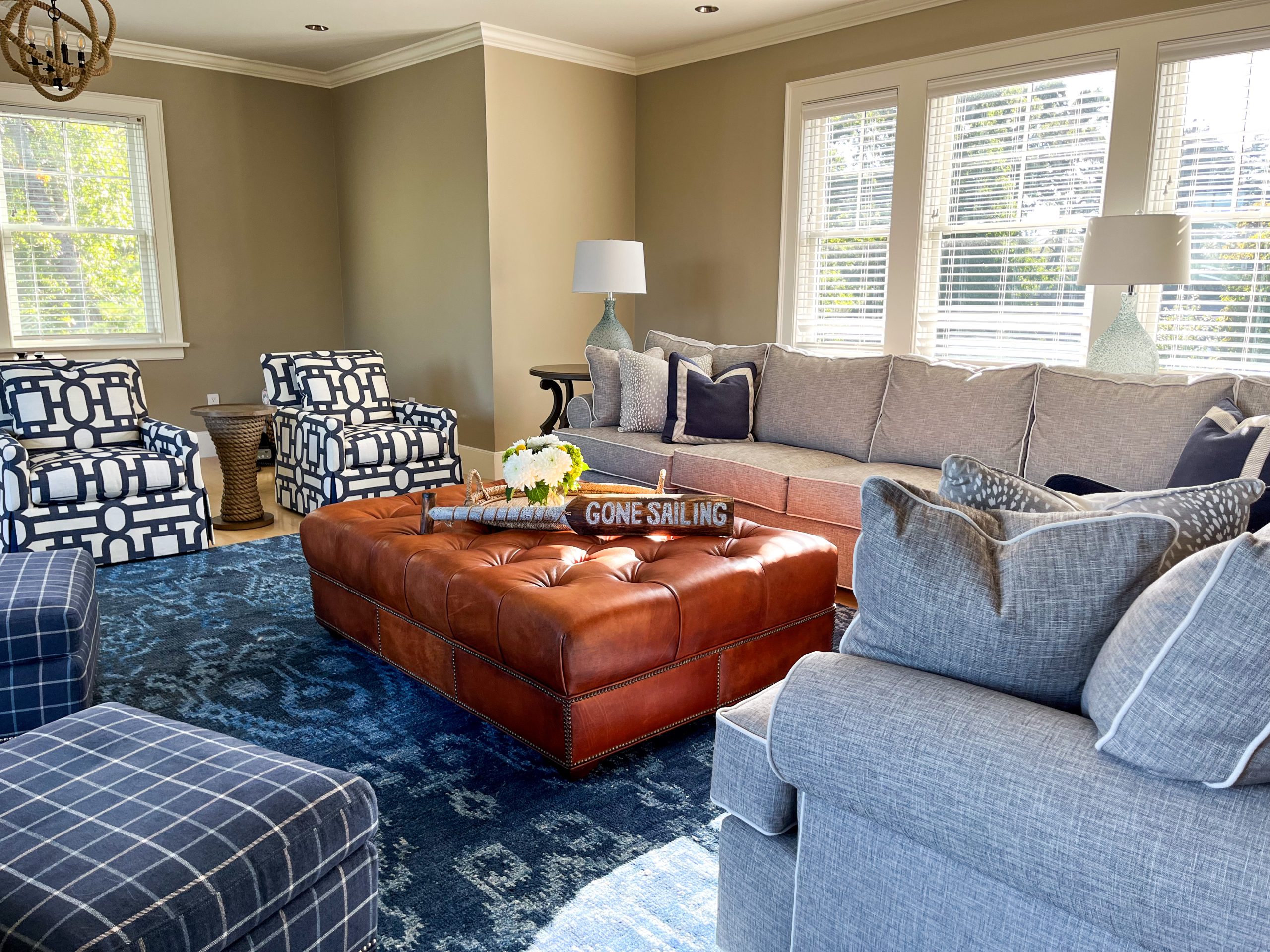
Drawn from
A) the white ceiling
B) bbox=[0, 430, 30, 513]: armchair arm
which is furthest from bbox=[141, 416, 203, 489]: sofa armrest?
the white ceiling

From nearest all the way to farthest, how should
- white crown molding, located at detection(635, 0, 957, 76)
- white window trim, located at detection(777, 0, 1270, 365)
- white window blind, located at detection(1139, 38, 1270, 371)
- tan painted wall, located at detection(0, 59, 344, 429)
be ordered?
white window blind, located at detection(1139, 38, 1270, 371)
white window trim, located at detection(777, 0, 1270, 365)
white crown molding, located at detection(635, 0, 957, 76)
tan painted wall, located at detection(0, 59, 344, 429)

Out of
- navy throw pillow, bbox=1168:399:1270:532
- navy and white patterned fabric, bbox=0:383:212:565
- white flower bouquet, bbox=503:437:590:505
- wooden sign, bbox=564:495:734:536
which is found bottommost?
navy and white patterned fabric, bbox=0:383:212:565

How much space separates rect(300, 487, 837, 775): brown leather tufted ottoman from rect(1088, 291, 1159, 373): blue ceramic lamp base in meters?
2.05

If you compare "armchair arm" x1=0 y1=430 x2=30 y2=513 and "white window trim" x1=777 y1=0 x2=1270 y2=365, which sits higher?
"white window trim" x1=777 y1=0 x2=1270 y2=365

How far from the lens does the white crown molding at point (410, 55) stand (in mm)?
5543

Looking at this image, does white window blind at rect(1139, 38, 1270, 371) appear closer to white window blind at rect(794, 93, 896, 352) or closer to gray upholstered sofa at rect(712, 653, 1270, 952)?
white window blind at rect(794, 93, 896, 352)

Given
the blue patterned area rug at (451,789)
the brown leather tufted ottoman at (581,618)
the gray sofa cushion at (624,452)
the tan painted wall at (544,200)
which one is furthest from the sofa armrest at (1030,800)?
the tan painted wall at (544,200)

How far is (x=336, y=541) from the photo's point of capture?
290 centimetres

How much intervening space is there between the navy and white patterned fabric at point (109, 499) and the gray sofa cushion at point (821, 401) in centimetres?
270

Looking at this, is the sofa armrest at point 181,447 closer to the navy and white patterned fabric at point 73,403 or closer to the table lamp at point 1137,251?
the navy and white patterned fabric at point 73,403

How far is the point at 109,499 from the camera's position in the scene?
155 inches

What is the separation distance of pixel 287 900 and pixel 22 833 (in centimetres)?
37

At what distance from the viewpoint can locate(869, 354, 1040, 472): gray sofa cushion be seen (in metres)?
3.58

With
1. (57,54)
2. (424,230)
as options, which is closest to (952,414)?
(57,54)
